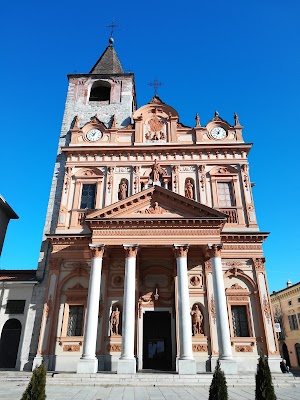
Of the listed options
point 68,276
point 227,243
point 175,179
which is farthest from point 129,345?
point 175,179

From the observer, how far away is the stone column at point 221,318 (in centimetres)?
1545

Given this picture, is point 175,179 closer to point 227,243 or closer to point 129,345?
point 227,243

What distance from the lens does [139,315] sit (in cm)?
1956

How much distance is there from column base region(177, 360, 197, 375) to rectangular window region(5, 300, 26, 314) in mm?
11089

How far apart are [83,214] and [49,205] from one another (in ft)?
10.0

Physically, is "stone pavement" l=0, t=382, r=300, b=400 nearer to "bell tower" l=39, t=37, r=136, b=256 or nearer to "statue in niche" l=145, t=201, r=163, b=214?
"statue in niche" l=145, t=201, r=163, b=214

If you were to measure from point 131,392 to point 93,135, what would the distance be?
19049 mm

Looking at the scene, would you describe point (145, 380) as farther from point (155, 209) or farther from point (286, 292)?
point (286, 292)

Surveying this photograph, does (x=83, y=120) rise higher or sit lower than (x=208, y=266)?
higher

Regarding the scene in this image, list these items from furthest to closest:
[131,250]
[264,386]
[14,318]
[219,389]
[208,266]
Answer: [14,318]
[208,266]
[131,250]
[264,386]
[219,389]

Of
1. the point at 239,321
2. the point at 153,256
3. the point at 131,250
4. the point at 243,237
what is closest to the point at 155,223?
the point at 131,250

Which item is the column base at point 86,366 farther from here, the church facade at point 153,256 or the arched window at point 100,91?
the arched window at point 100,91

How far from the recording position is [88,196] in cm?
2317

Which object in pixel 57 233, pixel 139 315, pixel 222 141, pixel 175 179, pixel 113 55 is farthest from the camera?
pixel 113 55
